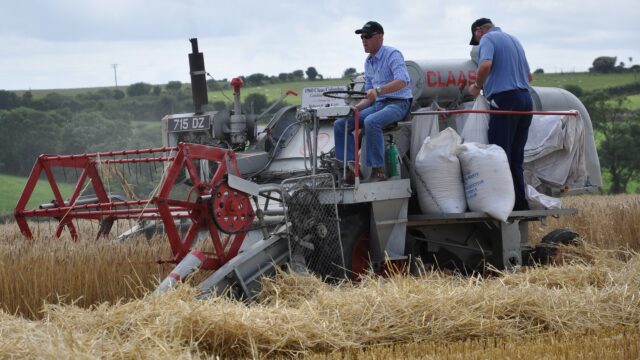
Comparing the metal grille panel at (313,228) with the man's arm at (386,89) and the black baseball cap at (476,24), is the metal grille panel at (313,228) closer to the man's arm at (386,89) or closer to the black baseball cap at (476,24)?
the man's arm at (386,89)

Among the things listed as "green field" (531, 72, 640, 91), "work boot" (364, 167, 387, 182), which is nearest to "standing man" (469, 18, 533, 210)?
"work boot" (364, 167, 387, 182)

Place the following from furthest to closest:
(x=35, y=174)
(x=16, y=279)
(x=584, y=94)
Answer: (x=584, y=94) < (x=35, y=174) < (x=16, y=279)

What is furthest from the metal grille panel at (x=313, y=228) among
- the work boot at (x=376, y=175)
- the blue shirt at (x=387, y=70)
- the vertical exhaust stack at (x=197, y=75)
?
the vertical exhaust stack at (x=197, y=75)

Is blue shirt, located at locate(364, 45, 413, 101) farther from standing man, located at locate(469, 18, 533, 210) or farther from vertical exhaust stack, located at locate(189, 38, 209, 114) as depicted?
vertical exhaust stack, located at locate(189, 38, 209, 114)

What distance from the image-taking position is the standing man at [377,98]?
30.4 feet

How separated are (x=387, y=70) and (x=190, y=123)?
2498 mm

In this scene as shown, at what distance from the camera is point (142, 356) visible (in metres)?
5.92

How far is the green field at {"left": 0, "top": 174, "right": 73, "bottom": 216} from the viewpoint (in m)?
25.7

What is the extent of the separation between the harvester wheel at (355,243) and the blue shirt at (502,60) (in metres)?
1.90

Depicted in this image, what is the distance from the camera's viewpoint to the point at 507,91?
1007cm

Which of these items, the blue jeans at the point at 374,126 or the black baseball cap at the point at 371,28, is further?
the black baseball cap at the point at 371,28

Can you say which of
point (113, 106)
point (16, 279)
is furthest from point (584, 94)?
point (16, 279)

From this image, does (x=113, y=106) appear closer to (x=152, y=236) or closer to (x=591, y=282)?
(x=152, y=236)

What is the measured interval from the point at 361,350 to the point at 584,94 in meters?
36.2
